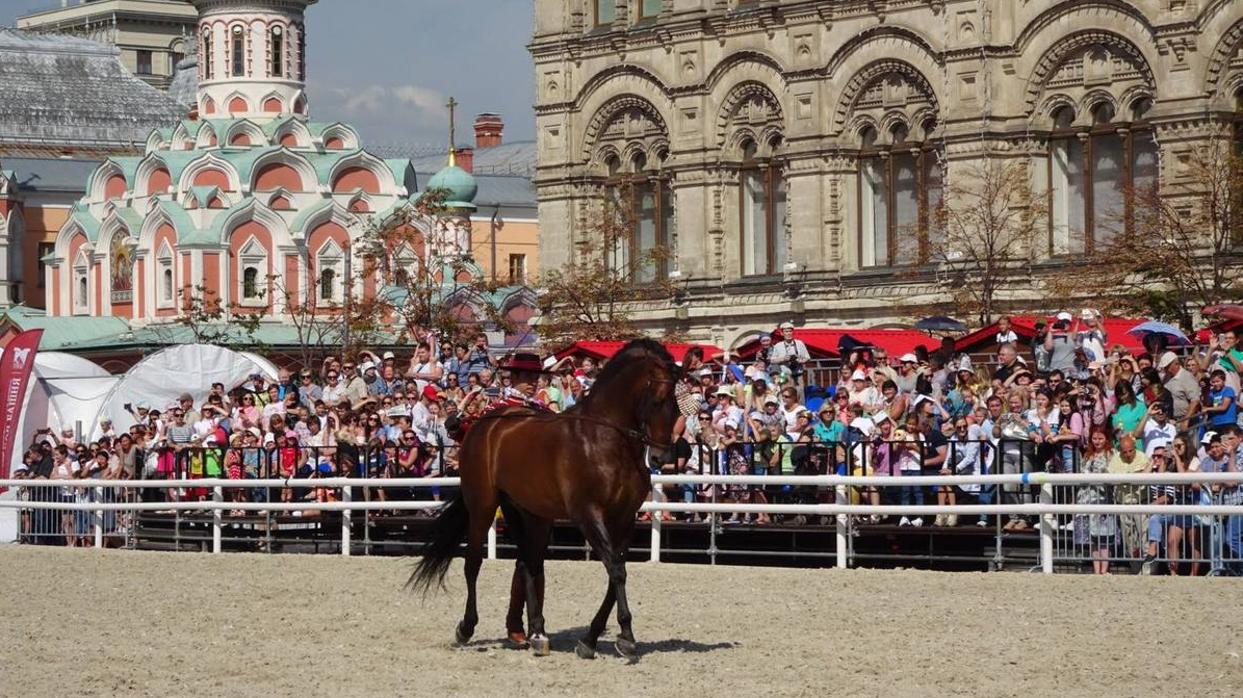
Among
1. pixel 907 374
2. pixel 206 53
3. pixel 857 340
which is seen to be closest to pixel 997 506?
pixel 907 374

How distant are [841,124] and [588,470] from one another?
121 feet

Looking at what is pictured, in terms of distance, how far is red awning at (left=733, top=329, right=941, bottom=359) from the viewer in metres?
37.8

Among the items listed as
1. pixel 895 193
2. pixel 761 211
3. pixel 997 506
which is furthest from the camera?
pixel 761 211

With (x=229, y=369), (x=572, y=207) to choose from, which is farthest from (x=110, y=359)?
(x=229, y=369)

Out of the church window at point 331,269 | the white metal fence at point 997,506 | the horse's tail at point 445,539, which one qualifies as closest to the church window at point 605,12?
the white metal fence at point 997,506

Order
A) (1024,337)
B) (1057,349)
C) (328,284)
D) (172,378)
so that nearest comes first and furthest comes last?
(1057,349) < (1024,337) < (172,378) < (328,284)

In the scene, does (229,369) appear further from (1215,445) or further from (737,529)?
(1215,445)

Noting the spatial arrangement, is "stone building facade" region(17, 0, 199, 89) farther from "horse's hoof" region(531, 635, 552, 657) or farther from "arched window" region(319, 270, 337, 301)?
"horse's hoof" region(531, 635, 552, 657)

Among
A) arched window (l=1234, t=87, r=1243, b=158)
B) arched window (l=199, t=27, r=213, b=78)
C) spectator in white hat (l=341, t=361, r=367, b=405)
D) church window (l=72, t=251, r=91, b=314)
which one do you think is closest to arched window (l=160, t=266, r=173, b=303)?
church window (l=72, t=251, r=91, b=314)

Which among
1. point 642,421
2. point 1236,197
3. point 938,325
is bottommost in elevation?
point 642,421

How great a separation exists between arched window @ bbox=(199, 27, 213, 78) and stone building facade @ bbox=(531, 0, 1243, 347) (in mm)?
48177

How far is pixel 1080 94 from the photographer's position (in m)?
50.1

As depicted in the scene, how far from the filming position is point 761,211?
57844 millimetres

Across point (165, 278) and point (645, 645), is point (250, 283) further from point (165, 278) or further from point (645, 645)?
point (645, 645)
